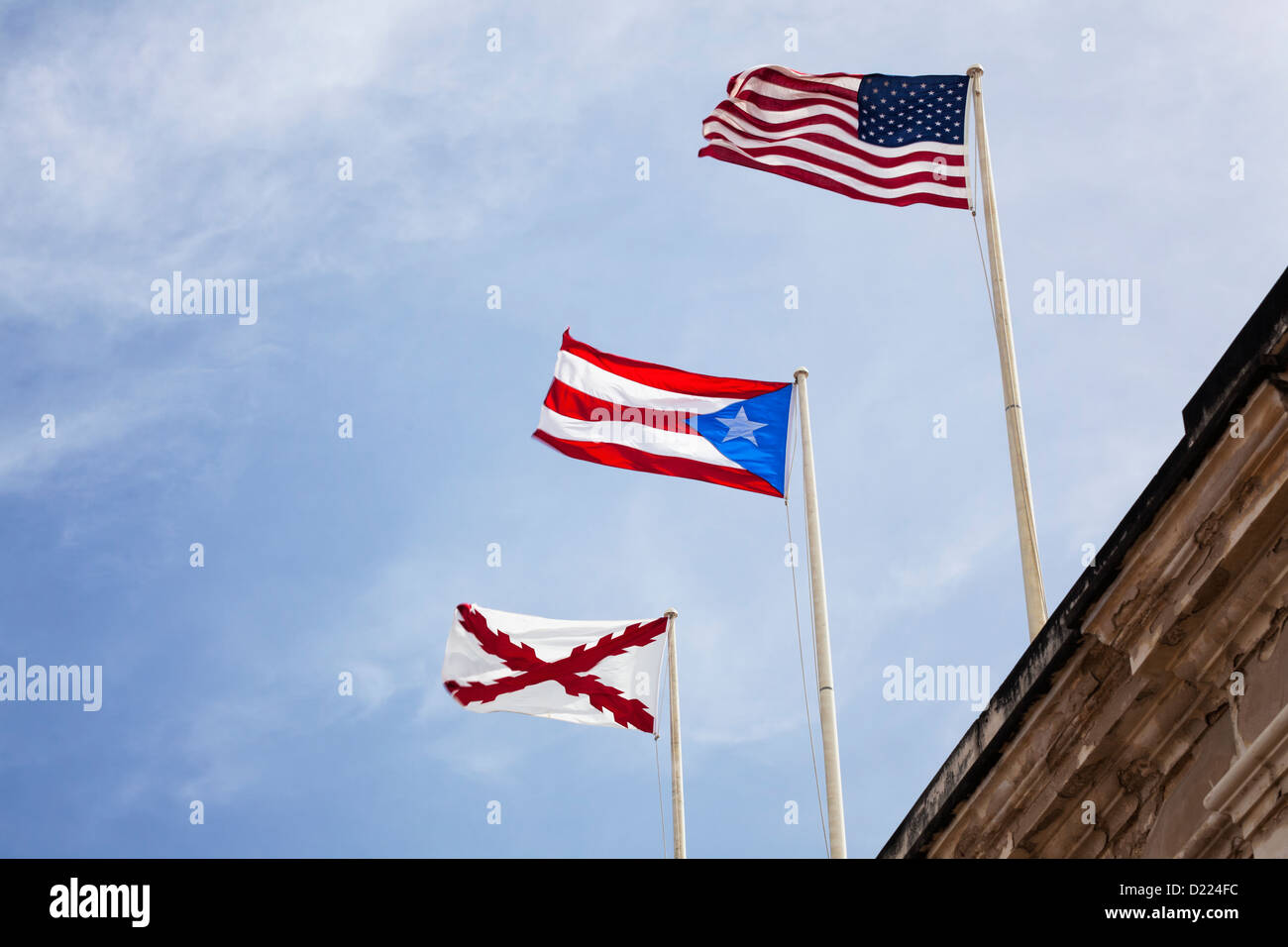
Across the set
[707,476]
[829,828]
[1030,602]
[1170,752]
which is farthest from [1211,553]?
[707,476]

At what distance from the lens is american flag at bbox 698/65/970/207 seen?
47.5ft

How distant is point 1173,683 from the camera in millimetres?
8688

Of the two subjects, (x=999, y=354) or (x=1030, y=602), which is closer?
(x=1030, y=602)

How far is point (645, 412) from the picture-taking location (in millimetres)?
16109

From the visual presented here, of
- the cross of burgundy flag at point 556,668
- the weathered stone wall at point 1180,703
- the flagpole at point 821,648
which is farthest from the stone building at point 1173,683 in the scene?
the cross of burgundy flag at point 556,668

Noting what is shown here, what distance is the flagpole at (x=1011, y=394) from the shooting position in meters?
11.9

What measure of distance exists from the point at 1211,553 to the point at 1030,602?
3714 millimetres

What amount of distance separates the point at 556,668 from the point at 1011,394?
24.8ft

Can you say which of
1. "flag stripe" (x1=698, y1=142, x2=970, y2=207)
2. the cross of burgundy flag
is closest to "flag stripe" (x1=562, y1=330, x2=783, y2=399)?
"flag stripe" (x1=698, y1=142, x2=970, y2=207)

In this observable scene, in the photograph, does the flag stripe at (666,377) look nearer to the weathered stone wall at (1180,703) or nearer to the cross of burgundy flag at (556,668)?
the cross of burgundy flag at (556,668)

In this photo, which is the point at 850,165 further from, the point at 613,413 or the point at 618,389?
the point at 613,413

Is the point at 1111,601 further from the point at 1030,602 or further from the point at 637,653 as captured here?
the point at 637,653
